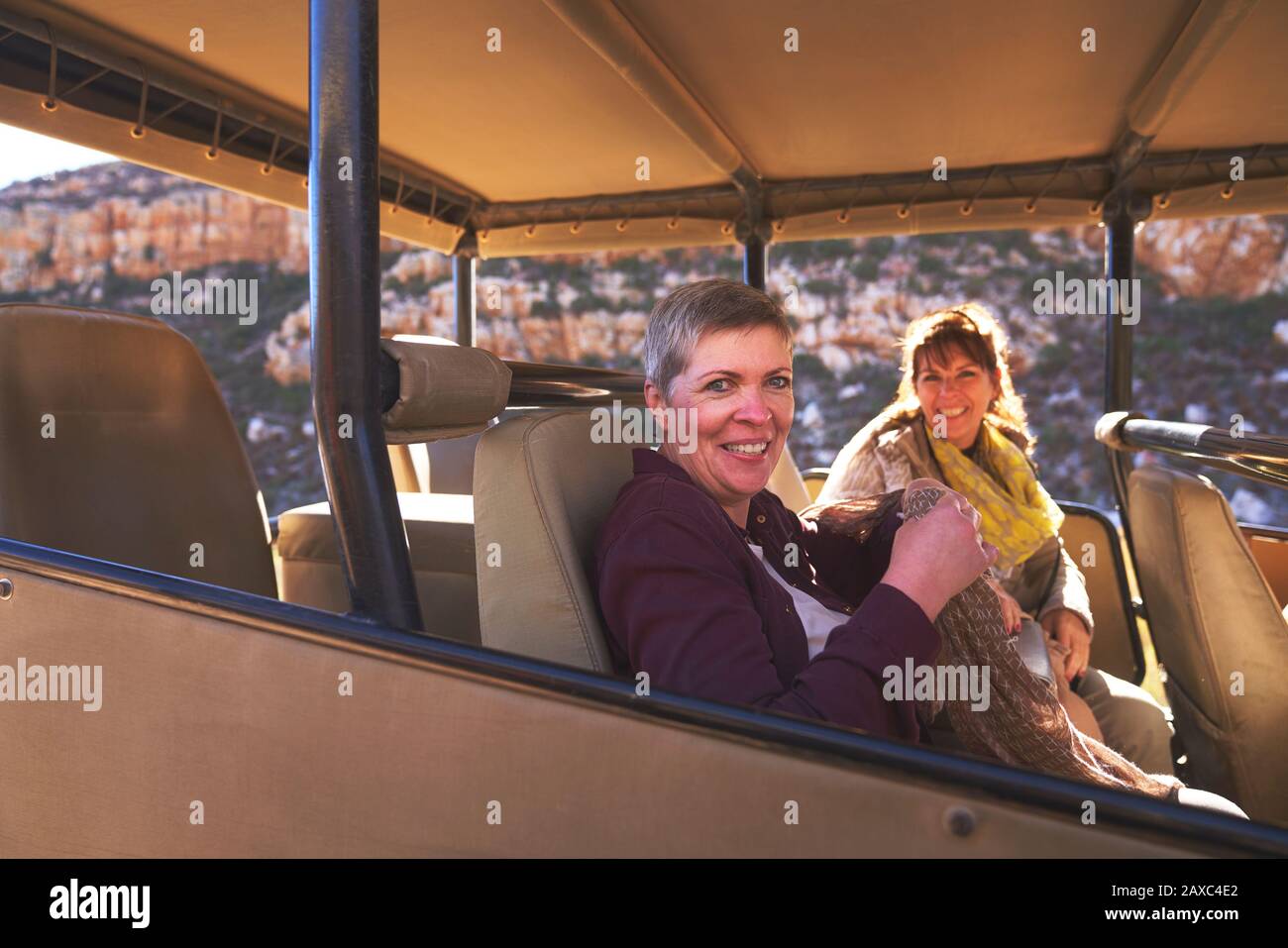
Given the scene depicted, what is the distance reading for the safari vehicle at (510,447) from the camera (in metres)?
0.92

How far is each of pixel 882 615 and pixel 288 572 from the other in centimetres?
175

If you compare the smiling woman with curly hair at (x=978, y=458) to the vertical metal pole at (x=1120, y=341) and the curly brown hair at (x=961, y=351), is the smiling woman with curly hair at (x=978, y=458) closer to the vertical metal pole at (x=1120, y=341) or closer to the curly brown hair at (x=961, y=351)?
the curly brown hair at (x=961, y=351)

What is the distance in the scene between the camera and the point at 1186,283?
16.2 m

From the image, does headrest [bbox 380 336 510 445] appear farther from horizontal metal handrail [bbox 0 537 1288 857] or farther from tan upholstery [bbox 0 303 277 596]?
tan upholstery [bbox 0 303 277 596]

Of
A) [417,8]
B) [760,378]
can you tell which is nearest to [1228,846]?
[760,378]

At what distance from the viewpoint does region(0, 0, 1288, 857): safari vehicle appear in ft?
3.00

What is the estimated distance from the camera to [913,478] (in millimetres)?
2406

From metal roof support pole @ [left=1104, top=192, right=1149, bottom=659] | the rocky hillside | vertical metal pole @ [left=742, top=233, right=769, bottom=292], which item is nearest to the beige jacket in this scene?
metal roof support pole @ [left=1104, top=192, right=1149, bottom=659]

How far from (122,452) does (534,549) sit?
996 mm

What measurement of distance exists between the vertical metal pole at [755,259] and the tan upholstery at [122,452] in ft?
5.70

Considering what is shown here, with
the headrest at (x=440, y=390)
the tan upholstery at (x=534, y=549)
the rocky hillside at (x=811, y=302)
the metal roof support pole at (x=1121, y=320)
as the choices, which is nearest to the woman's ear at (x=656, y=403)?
the tan upholstery at (x=534, y=549)

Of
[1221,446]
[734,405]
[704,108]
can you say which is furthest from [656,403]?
[704,108]

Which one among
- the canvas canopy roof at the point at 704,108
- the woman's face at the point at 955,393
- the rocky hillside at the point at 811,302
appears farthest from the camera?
the rocky hillside at the point at 811,302
